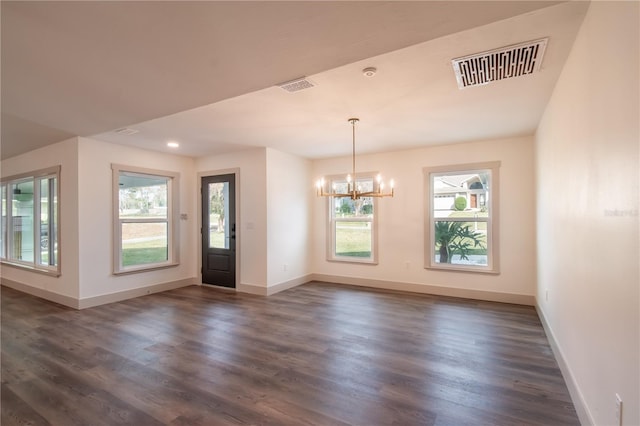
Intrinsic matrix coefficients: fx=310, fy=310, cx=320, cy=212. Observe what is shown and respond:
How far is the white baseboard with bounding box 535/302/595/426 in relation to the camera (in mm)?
1945

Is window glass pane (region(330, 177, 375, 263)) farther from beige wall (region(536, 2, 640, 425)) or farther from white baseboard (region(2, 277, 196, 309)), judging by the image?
beige wall (region(536, 2, 640, 425))

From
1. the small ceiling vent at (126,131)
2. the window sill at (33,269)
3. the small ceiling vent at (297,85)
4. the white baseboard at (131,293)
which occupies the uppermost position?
the small ceiling vent at (126,131)

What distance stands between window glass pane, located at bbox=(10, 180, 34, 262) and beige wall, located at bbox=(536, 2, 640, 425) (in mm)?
7961

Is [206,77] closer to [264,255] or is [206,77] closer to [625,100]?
[625,100]

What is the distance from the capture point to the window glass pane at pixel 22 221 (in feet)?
19.4

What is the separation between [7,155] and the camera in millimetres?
5953

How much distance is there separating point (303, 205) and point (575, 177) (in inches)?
187

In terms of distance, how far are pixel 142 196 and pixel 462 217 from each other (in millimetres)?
5698

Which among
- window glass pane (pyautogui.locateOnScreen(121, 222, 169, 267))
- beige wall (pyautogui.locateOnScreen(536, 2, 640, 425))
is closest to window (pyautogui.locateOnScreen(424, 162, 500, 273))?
beige wall (pyautogui.locateOnScreen(536, 2, 640, 425))

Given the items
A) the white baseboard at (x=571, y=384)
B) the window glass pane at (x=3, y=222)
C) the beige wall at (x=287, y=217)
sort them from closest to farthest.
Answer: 1. the white baseboard at (x=571, y=384)
2. the beige wall at (x=287, y=217)
3. the window glass pane at (x=3, y=222)

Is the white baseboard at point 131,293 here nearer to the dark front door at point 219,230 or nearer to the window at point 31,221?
the dark front door at point 219,230

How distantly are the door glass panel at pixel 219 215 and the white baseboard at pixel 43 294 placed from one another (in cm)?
227

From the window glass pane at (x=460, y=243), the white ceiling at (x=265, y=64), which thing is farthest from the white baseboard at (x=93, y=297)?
the window glass pane at (x=460, y=243)

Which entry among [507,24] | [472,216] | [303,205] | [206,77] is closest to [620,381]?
[507,24]
